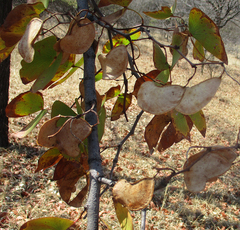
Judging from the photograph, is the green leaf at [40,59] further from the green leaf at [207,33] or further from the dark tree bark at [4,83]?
the dark tree bark at [4,83]

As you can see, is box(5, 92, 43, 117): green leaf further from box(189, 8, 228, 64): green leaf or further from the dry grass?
the dry grass

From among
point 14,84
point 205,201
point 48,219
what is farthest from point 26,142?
point 48,219

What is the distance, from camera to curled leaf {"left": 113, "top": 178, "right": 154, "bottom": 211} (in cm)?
21

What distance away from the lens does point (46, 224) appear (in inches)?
10.9

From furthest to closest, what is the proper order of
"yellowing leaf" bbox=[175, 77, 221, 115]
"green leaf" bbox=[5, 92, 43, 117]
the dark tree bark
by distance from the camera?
the dark tree bark < "green leaf" bbox=[5, 92, 43, 117] < "yellowing leaf" bbox=[175, 77, 221, 115]

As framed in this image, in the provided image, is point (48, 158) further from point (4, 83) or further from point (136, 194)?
point (4, 83)

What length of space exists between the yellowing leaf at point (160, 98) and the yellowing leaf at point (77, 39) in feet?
0.27

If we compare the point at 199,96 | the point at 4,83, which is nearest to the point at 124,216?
the point at 199,96

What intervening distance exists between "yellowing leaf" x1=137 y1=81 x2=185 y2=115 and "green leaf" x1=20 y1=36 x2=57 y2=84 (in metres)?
0.13

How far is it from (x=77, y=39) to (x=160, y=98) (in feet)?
0.36

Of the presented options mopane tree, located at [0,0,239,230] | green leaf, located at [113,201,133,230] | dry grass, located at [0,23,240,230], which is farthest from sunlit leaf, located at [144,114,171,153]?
dry grass, located at [0,23,240,230]

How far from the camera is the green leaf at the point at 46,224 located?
27 centimetres

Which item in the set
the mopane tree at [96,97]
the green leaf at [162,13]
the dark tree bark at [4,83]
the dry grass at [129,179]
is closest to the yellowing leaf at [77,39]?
the mopane tree at [96,97]

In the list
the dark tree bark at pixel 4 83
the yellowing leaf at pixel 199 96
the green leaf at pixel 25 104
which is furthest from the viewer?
the dark tree bark at pixel 4 83
